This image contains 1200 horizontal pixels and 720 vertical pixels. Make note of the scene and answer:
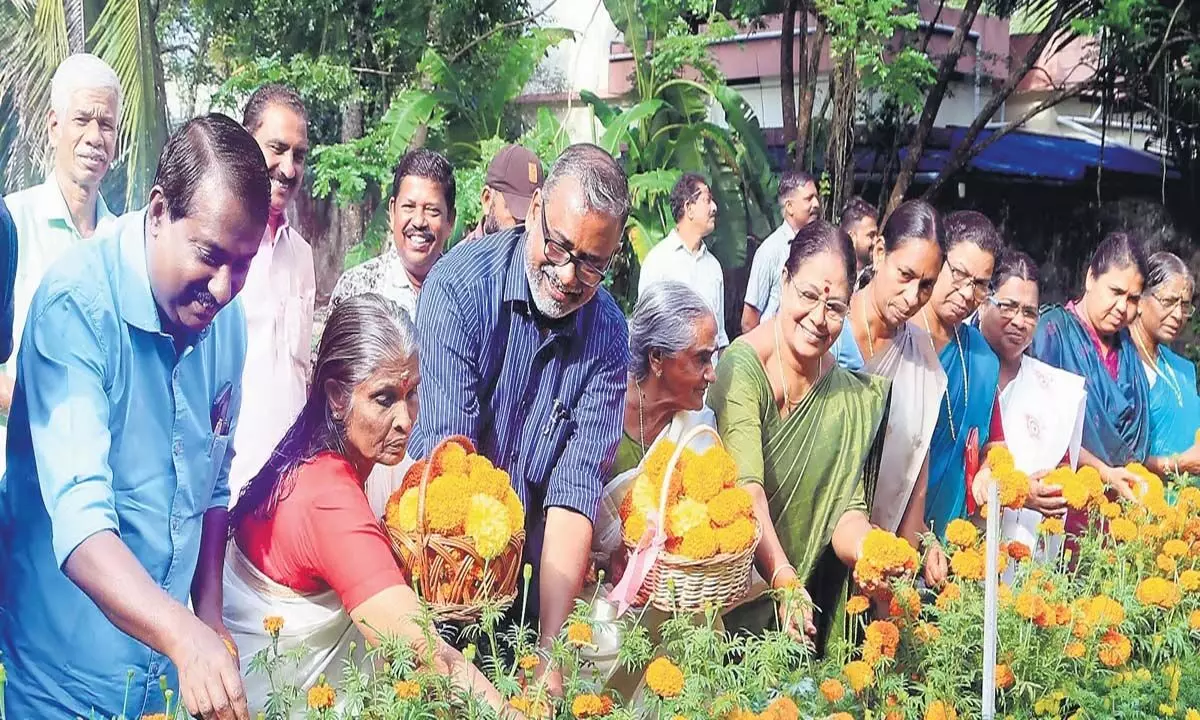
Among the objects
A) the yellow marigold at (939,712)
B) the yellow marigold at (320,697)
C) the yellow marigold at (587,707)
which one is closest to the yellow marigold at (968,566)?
the yellow marigold at (939,712)

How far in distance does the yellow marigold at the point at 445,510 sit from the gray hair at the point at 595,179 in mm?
550

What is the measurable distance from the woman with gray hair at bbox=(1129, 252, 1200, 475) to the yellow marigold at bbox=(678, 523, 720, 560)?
8.96ft

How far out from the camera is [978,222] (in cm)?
365

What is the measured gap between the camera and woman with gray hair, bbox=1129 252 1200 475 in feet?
15.1

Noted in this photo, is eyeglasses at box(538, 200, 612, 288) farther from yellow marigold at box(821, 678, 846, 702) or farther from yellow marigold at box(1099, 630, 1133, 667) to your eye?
yellow marigold at box(1099, 630, 1133, 667)

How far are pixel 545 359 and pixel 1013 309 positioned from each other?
193cm

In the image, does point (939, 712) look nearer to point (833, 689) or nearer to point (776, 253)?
point (833, 689)

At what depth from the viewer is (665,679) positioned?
1974 millimetres

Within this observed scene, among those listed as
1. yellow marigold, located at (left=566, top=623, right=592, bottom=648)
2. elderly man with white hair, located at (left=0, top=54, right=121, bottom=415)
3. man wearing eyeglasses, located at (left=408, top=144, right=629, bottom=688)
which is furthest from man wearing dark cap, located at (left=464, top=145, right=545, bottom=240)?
yellow marigold, located at (left=566, top=623, right=592, bottom=648)

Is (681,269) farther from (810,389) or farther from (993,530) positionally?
(993,530)

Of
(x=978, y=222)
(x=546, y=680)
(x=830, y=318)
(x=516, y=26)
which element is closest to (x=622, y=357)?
(x=830, y=318)

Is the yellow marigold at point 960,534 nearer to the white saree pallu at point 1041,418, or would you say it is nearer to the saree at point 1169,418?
the white saree pallu at point 1041,418

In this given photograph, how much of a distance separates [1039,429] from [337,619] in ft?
8.09

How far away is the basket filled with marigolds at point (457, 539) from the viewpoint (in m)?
2.12
